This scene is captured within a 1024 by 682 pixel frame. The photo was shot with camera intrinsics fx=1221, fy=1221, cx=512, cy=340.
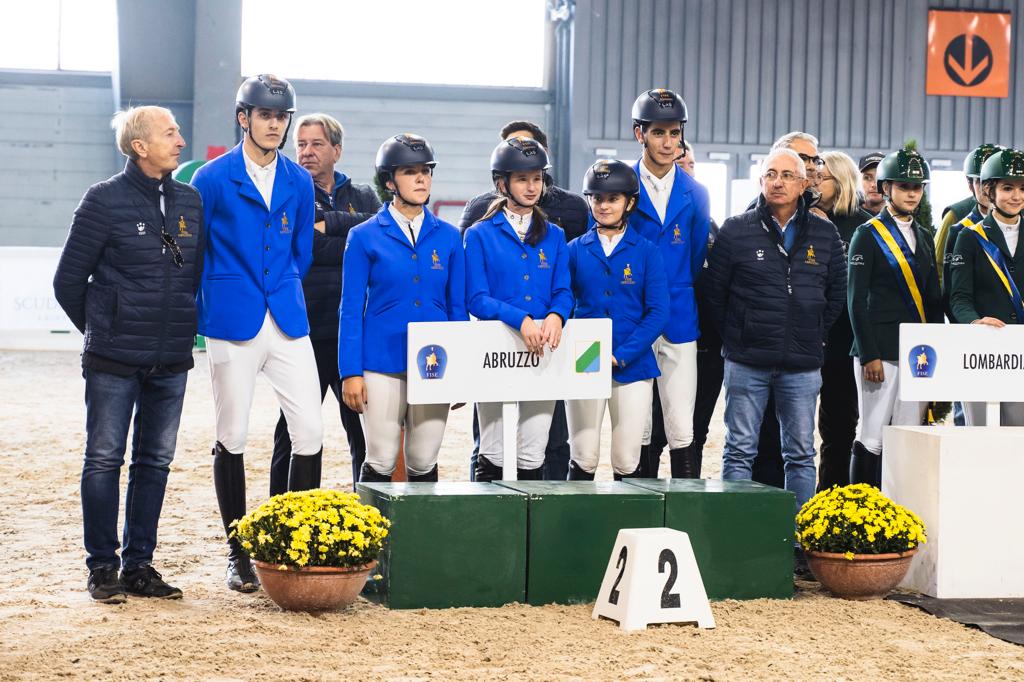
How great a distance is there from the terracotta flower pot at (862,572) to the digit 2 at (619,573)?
783 millimetres

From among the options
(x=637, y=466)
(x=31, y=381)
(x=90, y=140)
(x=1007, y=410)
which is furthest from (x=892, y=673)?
(x=90, y=140)

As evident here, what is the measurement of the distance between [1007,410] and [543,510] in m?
2.18

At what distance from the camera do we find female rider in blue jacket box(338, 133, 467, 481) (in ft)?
13.6

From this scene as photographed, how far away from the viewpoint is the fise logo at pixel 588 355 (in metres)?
4.21

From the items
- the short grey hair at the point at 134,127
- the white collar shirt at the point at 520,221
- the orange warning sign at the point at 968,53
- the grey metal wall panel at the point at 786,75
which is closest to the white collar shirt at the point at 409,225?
the white collar shirt at the point at 520,221

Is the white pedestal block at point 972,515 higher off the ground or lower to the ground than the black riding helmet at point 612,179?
lower

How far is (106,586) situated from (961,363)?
3100 mm

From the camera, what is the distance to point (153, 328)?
147 inches

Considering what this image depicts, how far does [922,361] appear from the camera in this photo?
14.7ft

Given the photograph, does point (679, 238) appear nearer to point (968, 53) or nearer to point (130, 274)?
point (130, 274)

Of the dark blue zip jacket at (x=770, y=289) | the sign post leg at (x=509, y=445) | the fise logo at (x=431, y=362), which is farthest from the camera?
the dark blue zip jacket at (x=770, y=289)

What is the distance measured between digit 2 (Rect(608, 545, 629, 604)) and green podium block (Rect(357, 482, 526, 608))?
0.32m

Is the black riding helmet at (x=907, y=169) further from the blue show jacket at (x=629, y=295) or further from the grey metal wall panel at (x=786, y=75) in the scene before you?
the grey metal wall panel at (x=786, y=75)

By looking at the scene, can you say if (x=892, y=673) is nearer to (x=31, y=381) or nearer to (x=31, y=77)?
(x=31, y=381)
